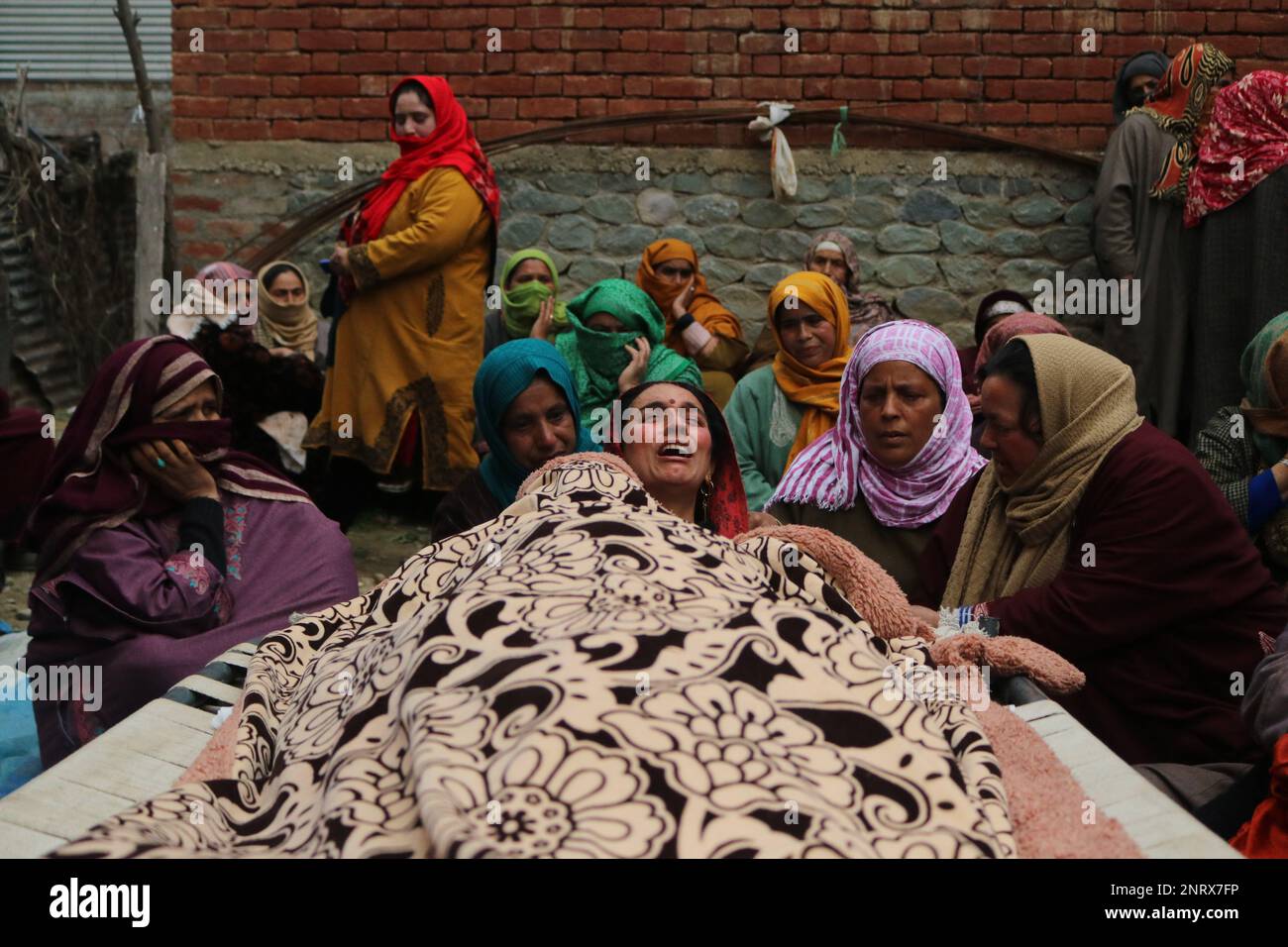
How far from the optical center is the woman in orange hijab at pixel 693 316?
6191 millimetres

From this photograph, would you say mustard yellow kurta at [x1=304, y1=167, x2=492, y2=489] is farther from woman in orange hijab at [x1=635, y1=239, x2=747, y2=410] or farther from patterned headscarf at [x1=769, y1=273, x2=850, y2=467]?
patterned headscarf at [x1=769, y1=273, x2=850, y2=467]

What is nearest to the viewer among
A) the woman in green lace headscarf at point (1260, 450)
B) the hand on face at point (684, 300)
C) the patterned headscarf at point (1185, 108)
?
the woman in green lace headscarf at point (1260, 450)

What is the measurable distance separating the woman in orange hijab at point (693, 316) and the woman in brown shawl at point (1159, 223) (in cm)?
186

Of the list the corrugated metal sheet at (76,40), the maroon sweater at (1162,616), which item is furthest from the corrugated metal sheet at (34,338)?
the maroon sweater at (1162,616)

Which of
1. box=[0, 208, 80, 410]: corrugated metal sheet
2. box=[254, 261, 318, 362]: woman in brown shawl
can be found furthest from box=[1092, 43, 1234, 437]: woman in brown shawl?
box=[0, 208, 80, 410]: corrugated metal sheet

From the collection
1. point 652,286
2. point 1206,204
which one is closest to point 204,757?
point 652,286

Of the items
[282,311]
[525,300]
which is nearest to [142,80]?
[282,311]

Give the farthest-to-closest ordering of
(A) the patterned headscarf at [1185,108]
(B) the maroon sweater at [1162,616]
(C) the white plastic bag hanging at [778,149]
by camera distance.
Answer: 1. (C) the white plastic bag hanging at [778,149]
2. (A) the patterned headscarf at [1185,108]
3. (B) the maroon sweater at [1162,616]

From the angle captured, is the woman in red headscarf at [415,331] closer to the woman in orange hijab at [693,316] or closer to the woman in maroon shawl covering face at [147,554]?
the woman in orange hijab at [693,316]

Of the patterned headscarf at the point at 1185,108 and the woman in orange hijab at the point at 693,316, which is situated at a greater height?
the patterned headscarf at the point at 1185,108

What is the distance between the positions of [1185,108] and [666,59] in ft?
8.46

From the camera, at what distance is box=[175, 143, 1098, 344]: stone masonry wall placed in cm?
731

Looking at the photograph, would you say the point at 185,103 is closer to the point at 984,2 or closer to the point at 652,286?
the point at 652,286

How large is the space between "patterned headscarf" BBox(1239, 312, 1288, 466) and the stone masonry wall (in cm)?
334
